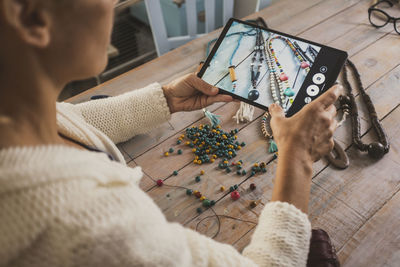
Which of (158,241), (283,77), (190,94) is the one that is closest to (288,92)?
(283,77)

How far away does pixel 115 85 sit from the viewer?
1.05 m

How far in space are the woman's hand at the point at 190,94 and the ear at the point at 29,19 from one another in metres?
0.52

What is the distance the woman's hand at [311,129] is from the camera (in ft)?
2.20

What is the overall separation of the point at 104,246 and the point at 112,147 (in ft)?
1.04

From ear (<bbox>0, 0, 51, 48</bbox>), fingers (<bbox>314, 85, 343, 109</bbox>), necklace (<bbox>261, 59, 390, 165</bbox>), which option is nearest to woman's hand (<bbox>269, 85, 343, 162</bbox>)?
fingers (<bbox>314, 85, 343, 109</bbox>)

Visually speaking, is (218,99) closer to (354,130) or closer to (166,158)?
(166,158)

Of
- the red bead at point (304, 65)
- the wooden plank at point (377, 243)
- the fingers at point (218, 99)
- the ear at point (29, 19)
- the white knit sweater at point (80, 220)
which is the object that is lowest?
the wooden plank at point (377, 243)

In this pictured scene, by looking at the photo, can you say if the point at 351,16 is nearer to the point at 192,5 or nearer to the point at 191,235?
the point at 192,5

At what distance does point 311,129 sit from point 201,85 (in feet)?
1.04

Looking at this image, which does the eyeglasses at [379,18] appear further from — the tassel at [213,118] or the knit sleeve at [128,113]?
the knit sleeve at [128,113]

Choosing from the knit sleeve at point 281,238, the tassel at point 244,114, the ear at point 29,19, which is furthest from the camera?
the tassel at point 244,114

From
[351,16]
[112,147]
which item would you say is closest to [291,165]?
[112,147]

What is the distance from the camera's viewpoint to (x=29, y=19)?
13.8 inches

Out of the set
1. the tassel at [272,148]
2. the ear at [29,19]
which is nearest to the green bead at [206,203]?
the tassel at [272,148]
